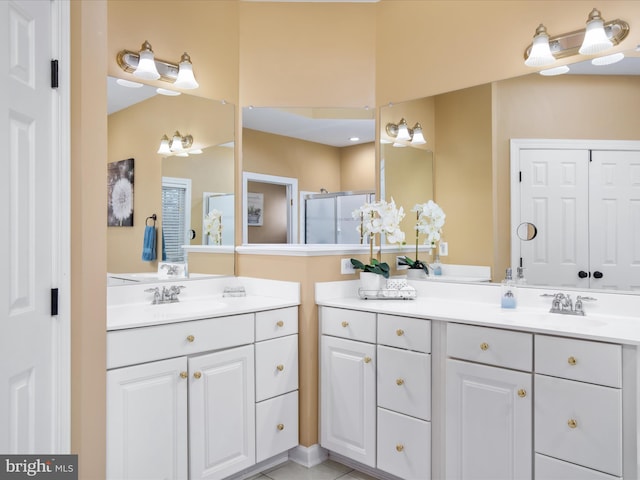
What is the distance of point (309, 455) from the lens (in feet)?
8.23

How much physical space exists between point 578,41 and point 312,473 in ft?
8.22

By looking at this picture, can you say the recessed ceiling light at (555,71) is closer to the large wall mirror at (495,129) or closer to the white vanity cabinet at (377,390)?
the large wall mirror at (495,129)

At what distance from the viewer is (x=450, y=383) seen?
79.7 inches

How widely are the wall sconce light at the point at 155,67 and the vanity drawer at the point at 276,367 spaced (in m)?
1.54

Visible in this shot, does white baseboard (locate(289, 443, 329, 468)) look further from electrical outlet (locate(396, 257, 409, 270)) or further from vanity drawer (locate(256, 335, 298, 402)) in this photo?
electrical outlet (locate(396, 257, 409, 270))

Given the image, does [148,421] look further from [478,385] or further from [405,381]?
[478,385]

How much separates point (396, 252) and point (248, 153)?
113cm

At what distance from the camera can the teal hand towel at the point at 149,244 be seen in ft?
8.13

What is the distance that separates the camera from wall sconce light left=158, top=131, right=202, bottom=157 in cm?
257

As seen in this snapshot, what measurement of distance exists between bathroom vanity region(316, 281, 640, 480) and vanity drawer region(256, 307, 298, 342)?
0.17m

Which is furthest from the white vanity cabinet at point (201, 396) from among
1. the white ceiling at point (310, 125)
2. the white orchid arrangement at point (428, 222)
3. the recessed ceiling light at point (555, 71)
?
the recessed ceiling light at point (555, 71)

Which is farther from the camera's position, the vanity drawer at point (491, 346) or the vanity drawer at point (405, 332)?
the vanity drawer at point (405, 332)

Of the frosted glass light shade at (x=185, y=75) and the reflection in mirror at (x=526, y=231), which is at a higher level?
the frosted glass light shade at (x=185, y=75)

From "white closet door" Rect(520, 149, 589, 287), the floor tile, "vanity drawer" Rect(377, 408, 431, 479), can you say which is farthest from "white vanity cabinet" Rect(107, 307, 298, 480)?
"white closet door" Rect(520, 149, 589, 287)
